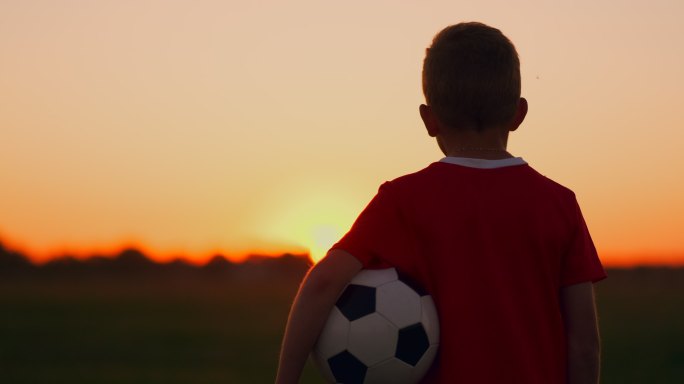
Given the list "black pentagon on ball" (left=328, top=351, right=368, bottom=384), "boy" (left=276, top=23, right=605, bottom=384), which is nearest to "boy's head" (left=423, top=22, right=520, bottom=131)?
"boy" (left=276, top=23, right=605, bottom=384)

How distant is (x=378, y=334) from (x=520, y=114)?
2.44 feet

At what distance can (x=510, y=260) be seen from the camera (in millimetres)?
3098

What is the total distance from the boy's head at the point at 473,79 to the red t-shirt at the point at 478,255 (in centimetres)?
13

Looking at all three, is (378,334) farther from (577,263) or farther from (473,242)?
(577,263)

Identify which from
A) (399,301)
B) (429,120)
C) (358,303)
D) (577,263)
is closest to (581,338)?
(577,263)

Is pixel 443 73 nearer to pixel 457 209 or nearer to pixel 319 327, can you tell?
pixel 457 209

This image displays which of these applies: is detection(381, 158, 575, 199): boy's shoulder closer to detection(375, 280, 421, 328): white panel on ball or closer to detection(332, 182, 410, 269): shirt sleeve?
detection(332, 182, 410, 269): shirt sleeve

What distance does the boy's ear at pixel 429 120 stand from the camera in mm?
→ 3184

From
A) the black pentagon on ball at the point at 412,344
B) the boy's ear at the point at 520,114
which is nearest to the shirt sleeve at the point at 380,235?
the black pentagon on ball at the point at 412,344

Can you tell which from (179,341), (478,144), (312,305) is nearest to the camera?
(312,305)

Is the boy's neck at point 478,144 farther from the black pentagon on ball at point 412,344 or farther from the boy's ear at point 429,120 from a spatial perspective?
the black pentagon on ball at point 412,344

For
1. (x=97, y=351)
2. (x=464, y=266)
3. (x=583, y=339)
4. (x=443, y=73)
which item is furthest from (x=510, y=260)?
(x=97, y=351)

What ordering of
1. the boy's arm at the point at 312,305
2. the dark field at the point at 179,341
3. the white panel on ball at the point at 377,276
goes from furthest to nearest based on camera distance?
the dark field at the point at 179,341 < the white panel on ball at the point at 377,276 < the boy's arm at the point at 312,305

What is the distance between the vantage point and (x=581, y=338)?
3.19 meters
